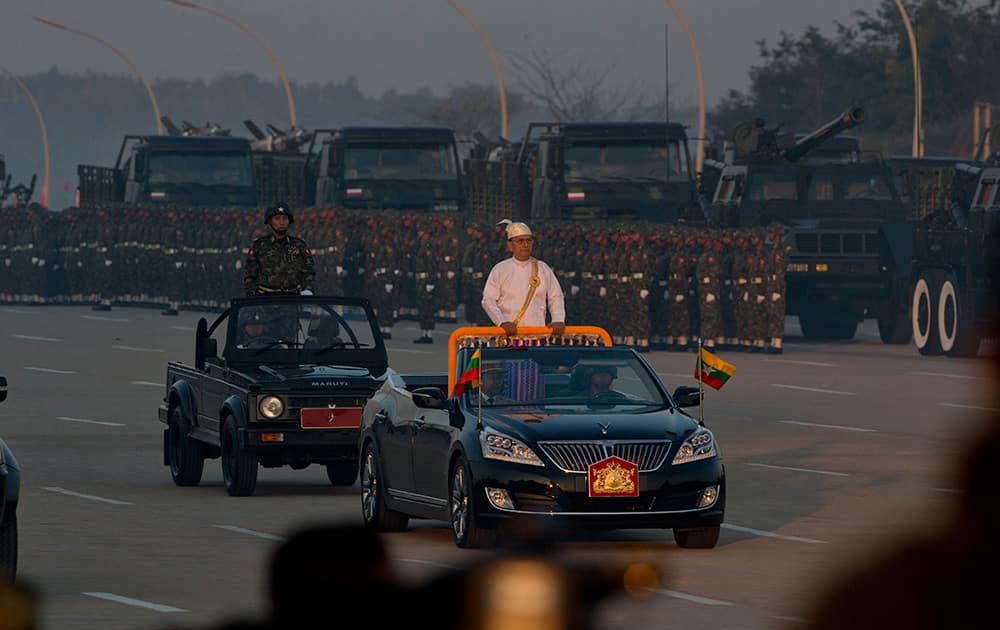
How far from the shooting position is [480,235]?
1502 inches

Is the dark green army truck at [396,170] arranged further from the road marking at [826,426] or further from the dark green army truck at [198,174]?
the road marking at [826,426]

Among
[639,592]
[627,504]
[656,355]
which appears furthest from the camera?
[656,355]

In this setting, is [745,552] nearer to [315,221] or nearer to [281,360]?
[281,360]

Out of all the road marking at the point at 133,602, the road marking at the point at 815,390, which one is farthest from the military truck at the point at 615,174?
the road marking at the point at 133,602

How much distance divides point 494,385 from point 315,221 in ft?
85.5

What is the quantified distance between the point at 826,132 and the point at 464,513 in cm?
2391

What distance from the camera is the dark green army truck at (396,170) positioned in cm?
4191

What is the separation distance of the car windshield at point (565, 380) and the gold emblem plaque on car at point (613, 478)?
823 millimetres

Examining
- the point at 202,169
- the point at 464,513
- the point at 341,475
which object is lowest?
the point at 341,475

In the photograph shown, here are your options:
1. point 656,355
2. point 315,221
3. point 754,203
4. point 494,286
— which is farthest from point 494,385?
point 315,221

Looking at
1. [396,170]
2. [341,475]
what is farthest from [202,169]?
[341,475]

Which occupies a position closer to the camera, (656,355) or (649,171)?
(656,355)

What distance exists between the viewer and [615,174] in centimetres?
3734

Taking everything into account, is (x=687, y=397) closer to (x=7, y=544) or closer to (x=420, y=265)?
(x=7, y=544)
